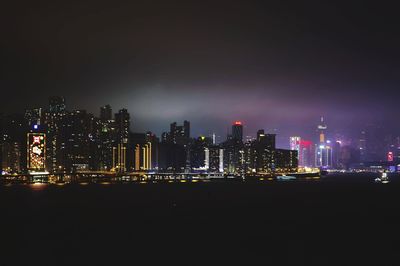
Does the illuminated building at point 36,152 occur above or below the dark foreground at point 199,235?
above

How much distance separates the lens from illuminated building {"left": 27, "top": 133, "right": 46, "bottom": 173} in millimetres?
186750

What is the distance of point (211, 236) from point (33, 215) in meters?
30.1

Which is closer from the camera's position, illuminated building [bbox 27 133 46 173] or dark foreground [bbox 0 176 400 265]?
dark foreground [bbox 0 176 400 265]

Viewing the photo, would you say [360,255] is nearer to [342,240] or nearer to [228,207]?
[342,240]

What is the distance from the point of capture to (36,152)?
18912 cm

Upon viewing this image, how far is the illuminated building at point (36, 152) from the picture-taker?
613 ft

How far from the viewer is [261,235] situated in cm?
5088

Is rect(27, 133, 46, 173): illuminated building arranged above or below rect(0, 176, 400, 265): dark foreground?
above

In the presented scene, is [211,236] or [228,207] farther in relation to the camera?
[228,207]

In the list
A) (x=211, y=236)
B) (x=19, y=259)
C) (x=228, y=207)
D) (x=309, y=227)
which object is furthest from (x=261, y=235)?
(x=228, y=207)

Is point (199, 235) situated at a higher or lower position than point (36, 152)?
lower

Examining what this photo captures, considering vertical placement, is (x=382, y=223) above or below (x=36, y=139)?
below

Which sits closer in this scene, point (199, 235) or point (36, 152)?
point (199, 235)

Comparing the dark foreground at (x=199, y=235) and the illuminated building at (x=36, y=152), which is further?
the illuminated building at (x=36, y=152)
